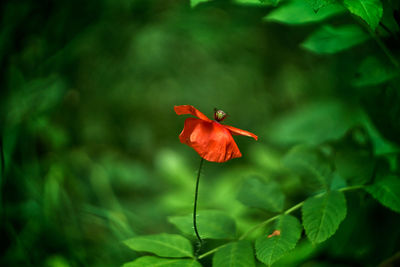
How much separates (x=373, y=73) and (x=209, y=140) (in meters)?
0.54

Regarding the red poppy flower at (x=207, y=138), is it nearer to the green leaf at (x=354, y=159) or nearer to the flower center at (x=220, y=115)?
the flower center at (x=220, y=115)

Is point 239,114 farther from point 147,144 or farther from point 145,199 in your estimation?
point 145,199

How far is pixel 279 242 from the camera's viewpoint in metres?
0.75

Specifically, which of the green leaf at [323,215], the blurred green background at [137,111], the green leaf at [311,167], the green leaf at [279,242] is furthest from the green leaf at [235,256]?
the blurred green background at [137,111]

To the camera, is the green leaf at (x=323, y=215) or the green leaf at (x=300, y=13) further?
the green leaf at (x=300, y=13)

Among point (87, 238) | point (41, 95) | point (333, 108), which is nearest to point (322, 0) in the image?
point (87, 238)

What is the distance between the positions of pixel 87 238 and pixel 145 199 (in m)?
0.83

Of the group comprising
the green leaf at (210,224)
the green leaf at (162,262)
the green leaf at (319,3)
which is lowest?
the green leaf at (210,224)

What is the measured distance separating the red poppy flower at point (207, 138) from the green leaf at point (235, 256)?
0.22 meters

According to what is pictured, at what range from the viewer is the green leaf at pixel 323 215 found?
749 millimetres

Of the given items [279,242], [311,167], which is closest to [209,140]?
[279,242]

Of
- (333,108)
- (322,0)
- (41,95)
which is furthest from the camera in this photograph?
(333,108)

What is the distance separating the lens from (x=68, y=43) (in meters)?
2.01

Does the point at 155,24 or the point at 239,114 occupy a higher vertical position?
the point at 155,24
